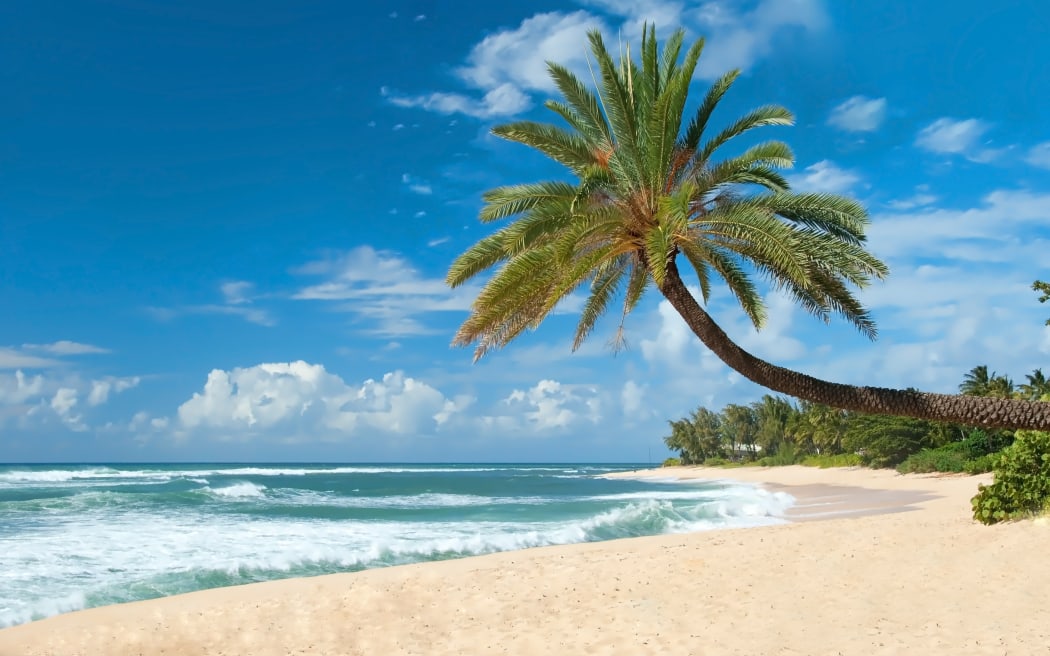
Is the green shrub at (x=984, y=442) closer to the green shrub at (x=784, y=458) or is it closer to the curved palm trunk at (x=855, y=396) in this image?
the curved palm trunk at (x=855, y=396)

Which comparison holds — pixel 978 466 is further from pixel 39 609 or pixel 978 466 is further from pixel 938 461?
pixel 39 609

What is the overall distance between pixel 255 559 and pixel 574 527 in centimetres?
919

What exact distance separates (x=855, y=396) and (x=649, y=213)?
131 inches

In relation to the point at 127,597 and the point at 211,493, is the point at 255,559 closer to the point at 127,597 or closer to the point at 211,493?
the point at 127,597

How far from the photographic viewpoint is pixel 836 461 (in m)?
56.5

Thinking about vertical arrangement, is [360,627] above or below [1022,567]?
below

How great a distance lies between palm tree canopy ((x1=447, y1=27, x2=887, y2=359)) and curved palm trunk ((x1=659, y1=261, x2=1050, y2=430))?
66 cm

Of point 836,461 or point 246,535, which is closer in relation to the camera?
point 246,535

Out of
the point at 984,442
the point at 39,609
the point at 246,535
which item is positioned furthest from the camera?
the point at 984,442

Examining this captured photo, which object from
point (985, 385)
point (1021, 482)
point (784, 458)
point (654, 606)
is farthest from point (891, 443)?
point (654, 606)

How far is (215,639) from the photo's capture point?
980 centimetres

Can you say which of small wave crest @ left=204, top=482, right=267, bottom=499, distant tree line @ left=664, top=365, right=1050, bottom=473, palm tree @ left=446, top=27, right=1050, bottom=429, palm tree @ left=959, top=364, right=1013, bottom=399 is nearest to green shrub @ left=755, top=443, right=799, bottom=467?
distant tree line @ left=664, top=365, right=1050, bottom=473

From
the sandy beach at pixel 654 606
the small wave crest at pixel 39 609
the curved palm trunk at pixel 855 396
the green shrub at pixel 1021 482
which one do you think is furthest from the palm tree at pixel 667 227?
the small wave crest at pixel 39 609

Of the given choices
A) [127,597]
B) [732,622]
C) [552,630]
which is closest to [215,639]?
[552,630]
